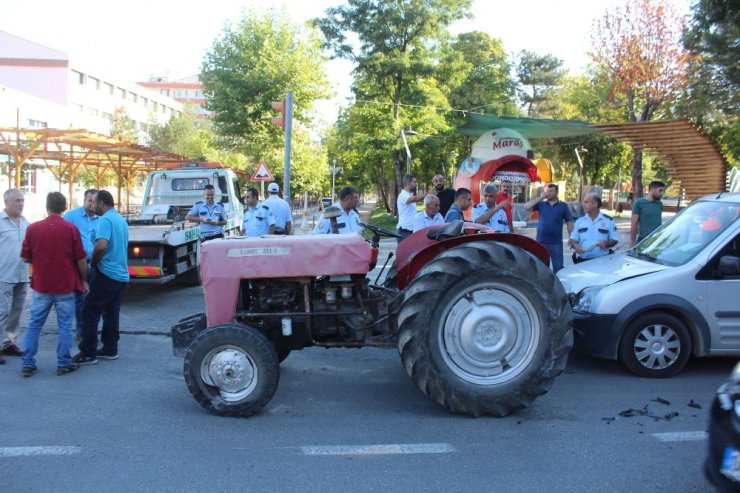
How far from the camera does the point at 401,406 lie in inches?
202

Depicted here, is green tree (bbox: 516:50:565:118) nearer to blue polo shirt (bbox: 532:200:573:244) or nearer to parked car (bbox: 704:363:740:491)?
blue polo shirt (bbox: 532:200:573:244)

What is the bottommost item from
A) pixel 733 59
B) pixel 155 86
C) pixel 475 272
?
pixel 475 272

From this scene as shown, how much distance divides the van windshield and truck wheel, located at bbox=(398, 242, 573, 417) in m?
2.12

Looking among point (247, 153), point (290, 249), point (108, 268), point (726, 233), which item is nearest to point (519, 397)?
point (290, 249)

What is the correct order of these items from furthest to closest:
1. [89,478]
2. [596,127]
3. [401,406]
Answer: [596,127]
[401,406]
[89,478]

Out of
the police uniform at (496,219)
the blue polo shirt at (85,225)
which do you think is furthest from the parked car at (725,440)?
the blue polo shirt at (85,225)

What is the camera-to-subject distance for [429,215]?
8156mm

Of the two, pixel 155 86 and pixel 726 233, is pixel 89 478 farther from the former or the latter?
pixel 155 86

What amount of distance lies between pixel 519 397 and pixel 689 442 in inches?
46.0

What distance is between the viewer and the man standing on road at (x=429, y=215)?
7.77 meters

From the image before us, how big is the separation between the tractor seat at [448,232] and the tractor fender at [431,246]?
5cm

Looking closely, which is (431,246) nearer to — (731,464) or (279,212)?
(731,464)

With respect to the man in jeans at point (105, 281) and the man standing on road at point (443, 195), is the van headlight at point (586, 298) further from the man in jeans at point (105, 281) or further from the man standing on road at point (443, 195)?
the man in jeans at point (105, 281)

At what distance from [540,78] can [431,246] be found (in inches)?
2001
